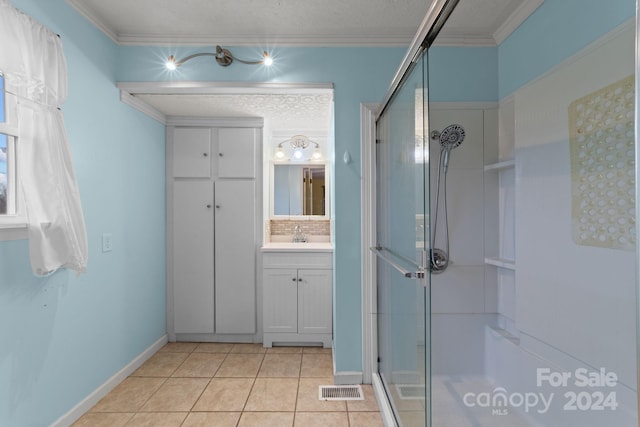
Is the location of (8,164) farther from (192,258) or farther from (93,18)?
(192,258)

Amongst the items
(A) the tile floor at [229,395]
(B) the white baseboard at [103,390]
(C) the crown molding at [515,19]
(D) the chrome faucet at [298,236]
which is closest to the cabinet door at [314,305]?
(A) the tile floor at [229,395]

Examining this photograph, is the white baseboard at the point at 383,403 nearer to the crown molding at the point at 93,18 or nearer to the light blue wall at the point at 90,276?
the light blue wall at the point at 90,276

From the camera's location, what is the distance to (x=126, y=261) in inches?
93.5

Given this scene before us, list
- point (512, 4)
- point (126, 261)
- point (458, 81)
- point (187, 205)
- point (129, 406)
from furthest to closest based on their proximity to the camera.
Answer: point (187, 205) → point (126, 261) → point (458, 81) → point (129, 406) → point (512, 4)

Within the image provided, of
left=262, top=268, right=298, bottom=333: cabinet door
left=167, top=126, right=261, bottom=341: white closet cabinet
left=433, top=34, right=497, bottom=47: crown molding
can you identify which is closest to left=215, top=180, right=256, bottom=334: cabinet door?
left=167, top=126, right=261, bottom=341: white closet cabinet

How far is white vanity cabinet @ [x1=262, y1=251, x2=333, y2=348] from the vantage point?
115 inches

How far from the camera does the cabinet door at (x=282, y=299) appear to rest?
9.61 ft

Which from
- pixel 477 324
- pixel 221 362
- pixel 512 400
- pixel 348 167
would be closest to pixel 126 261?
pixel 221 362

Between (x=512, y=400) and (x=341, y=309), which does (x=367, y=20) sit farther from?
(x=512, y=400)

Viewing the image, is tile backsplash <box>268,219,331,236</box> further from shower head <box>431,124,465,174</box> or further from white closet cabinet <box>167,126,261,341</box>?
shower head <box>431,124,465,174</box>

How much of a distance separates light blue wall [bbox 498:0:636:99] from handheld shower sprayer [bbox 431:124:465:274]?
0.38m

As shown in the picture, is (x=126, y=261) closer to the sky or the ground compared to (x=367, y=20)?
closer to the ground

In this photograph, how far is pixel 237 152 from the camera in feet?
10.2

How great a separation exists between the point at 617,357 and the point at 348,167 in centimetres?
168
